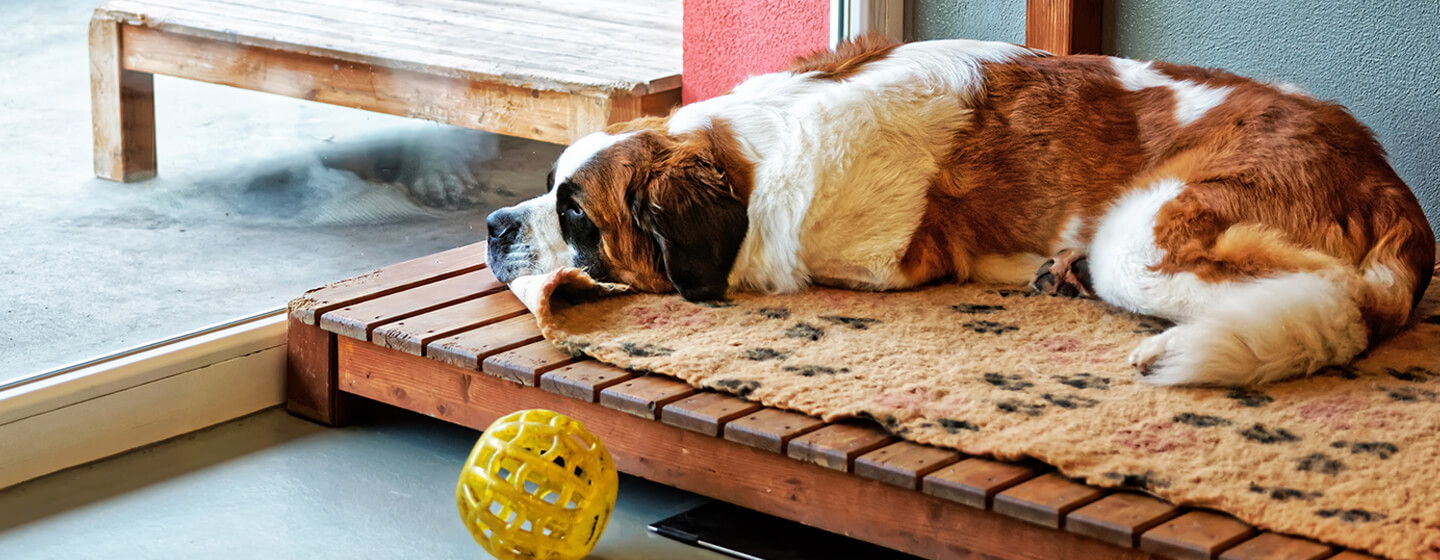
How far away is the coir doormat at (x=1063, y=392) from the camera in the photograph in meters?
2.00

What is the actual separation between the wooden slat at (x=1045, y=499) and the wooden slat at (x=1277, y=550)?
8.6 inches

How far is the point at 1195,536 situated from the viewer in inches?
74.3

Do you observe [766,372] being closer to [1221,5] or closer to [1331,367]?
[1331,367]

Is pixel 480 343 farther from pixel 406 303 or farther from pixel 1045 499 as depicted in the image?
pixel 1045 499

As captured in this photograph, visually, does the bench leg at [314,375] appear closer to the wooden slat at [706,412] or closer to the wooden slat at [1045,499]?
the wooden slat at [706,412]

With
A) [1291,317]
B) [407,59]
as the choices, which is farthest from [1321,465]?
[407,59]

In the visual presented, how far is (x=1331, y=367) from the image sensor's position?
2.50 metres

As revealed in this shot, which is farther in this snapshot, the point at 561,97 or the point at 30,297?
the point at 561,97

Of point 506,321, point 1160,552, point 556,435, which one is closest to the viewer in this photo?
point 1160,552

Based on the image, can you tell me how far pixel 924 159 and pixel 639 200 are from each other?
599mm

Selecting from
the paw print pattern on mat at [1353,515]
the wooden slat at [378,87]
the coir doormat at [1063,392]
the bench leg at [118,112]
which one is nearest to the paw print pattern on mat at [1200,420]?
the coir doormat at [1063,392]

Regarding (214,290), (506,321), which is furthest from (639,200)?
(214,290)

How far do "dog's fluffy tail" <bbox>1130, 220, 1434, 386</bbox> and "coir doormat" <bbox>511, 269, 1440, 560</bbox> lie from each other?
0.04 meters

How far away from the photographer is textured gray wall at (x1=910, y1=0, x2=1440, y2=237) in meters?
3.37
